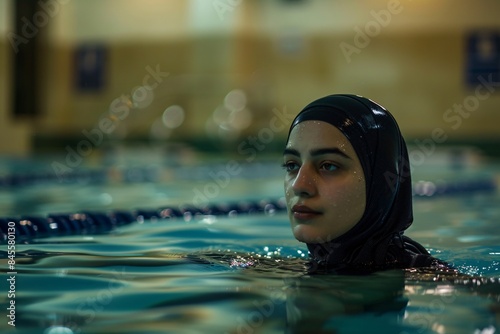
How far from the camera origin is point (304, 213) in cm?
217

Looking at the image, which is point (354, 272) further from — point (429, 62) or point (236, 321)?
point (429, 62)

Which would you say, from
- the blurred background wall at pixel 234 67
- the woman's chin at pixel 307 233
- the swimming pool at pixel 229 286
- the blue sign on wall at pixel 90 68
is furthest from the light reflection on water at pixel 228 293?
the blue sign on wall at pixel 90 68

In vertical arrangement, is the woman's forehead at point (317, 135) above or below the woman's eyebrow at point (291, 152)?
above

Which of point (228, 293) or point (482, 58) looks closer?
point (228, 293)

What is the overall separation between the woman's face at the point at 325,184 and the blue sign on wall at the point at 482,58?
1239 centimetres

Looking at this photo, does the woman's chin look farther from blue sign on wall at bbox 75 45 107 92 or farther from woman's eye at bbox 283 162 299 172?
blue sign on wall at bbox 75 45 107 92

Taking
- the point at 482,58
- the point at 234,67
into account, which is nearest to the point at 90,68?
the point at 234,67

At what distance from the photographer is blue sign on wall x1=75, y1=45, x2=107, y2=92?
16.6m

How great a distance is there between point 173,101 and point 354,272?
1335cm

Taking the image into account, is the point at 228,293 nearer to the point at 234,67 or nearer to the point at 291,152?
the point at 291,152

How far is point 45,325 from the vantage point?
1.71 metres

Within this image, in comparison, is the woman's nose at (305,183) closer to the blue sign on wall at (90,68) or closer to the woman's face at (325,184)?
the woman's face at (325,184)

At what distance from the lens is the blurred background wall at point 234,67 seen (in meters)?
14.0

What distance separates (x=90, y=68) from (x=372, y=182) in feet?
49.6
